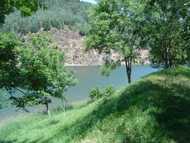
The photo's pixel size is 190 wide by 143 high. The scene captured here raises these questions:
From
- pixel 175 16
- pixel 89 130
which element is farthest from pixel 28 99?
pixel 175 16

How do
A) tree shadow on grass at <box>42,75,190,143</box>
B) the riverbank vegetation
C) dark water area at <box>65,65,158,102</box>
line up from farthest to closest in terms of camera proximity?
dark water area at <box>65,65,158,102</box> < the riverbank vegetation < tree shadow on grass at <box>42,75,190,143</box>

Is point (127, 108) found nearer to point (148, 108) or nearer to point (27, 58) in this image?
point (148, 108)

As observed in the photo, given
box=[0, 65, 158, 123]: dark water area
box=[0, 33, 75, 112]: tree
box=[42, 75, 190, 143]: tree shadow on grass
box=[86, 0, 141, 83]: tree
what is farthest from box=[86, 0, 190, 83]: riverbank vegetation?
box=[42, 75, 190, 143]: tree shadow on grass

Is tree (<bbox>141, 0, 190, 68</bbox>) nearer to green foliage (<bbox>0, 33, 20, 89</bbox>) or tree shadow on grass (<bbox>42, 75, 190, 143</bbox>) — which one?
green foliage (<bbox>0, 33, 20, 89</bbox>)

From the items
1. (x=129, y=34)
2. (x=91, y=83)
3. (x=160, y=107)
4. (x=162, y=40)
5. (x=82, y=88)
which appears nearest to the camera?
(x=160, y=107)

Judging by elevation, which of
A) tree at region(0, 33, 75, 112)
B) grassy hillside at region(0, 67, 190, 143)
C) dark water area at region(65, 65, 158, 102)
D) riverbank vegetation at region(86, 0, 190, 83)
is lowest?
dark water area at region(65, 65, 158, 102)

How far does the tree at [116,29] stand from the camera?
37.3 m

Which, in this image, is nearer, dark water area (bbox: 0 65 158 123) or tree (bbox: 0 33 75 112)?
tree (bbox: 0 33 75 112)

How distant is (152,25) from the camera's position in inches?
1409

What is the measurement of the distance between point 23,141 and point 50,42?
23911 millimetres

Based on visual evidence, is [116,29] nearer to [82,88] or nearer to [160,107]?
[160,107]

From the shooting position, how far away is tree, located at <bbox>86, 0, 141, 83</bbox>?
37312mm

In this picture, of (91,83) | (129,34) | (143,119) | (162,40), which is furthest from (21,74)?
(91,83)

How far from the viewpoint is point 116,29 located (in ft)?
126
